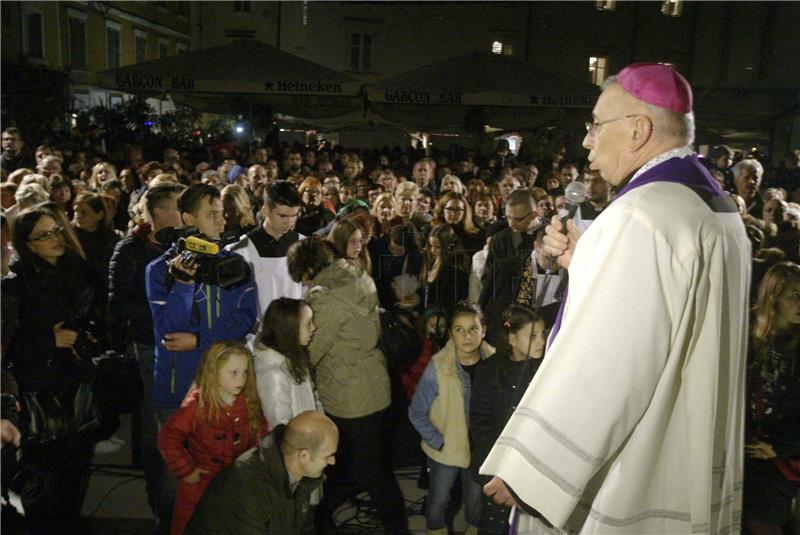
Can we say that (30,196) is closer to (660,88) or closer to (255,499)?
(255,499)

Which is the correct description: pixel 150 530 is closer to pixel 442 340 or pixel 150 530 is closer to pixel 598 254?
pixel 442 340

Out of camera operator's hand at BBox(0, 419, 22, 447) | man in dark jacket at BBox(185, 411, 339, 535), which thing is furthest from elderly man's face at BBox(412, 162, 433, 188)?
camera operator's hand at BBox(0, 419, 22, 447)

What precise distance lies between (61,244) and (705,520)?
3.35 metres

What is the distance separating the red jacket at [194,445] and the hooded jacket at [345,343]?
0.65 m

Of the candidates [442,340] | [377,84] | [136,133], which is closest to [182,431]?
[442,340]

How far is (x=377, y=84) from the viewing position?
9.49 metres

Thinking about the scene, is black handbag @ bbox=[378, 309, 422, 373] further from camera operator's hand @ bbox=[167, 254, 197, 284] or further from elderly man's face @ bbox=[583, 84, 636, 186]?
elderly man's face @ bbox=[583, 84, 636, 186]

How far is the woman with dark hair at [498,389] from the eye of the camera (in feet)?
12.0

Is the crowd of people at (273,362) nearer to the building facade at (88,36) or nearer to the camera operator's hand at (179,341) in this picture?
the camera operator's hand at (179,341)

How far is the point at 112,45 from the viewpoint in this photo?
31688mm

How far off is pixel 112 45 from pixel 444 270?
31.2 metres

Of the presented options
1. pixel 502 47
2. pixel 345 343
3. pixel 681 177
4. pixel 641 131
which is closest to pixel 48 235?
pixel 345 343

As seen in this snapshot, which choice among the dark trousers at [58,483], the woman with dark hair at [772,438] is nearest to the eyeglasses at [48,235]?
the dark trousers at [58,483]

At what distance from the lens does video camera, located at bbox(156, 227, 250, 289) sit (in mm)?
3465
